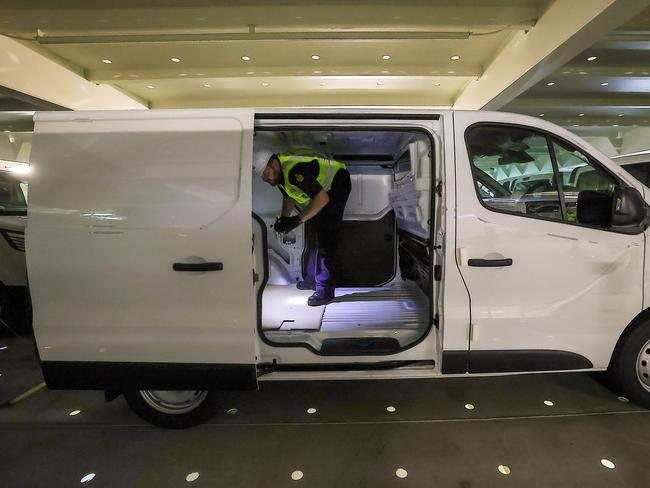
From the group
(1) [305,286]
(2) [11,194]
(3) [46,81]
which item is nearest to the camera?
(1) [305,286]

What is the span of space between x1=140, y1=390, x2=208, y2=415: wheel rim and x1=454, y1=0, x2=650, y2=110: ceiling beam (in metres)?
5.70

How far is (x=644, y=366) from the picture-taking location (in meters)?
2.17

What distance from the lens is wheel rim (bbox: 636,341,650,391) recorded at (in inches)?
84.7

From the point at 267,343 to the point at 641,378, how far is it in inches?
101

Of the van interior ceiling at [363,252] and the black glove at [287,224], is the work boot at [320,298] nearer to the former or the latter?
the van interior ceiling at [363,252]

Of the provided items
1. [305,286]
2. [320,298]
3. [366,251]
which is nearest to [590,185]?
[366,251]

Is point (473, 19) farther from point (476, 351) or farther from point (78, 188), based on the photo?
point (78, 188)

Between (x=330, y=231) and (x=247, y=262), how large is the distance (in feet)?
5.79

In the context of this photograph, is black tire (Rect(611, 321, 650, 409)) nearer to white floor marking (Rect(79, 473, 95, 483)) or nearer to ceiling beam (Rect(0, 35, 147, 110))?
white floor marking (Rect(79, 473, 95, 483))

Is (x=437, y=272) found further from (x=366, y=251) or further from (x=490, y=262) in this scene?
(x=366, y=251)

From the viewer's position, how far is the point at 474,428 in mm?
2105

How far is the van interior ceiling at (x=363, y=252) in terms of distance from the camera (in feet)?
7.32

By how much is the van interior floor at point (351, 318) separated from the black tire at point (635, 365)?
1.25 m

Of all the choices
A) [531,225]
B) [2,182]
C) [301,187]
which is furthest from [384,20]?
[2,182]
